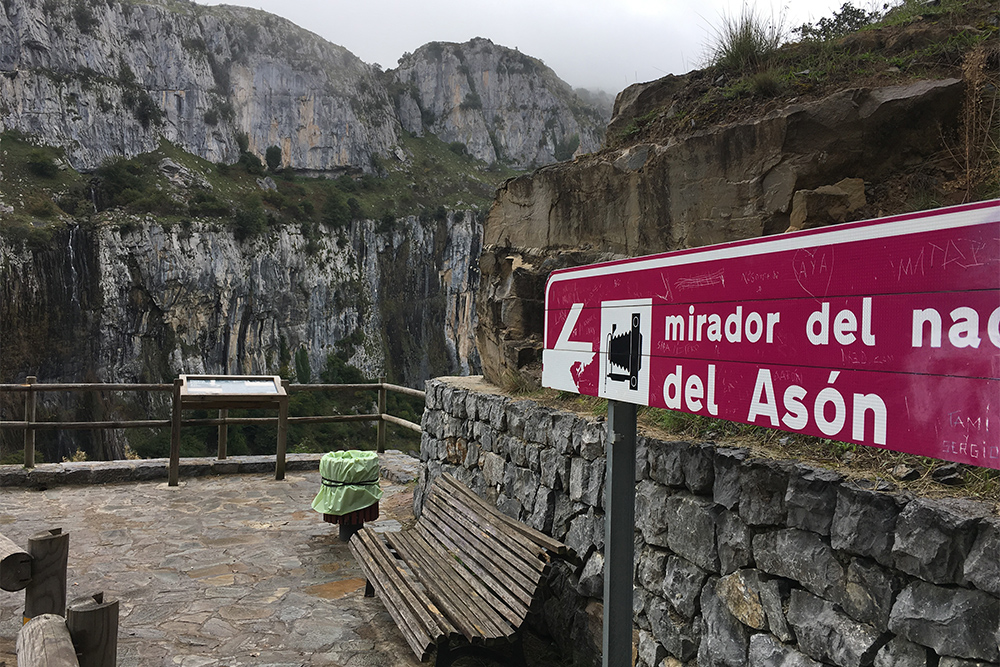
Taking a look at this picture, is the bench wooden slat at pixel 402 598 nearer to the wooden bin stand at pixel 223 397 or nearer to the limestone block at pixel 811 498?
the limestone block at pixel 811 498

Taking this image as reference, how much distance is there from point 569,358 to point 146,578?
3.28 meters

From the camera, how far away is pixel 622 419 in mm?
1803

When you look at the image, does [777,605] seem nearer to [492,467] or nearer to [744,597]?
[744,597]

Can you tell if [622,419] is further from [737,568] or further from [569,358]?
[737,568]

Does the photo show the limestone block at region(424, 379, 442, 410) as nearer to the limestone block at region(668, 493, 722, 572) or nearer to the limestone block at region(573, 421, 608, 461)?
the limestone block at region(573, 421, 608, 461)

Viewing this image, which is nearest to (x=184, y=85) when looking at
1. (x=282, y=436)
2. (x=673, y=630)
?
(x=282, y=436)

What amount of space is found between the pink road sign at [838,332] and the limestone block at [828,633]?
0.65m

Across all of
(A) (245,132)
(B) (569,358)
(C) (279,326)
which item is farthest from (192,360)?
(B) (569,358)

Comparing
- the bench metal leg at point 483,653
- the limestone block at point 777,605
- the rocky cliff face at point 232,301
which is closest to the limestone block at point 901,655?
the limestone block at point 777,605

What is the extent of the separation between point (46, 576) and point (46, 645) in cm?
55

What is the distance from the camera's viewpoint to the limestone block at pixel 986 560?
1285mm

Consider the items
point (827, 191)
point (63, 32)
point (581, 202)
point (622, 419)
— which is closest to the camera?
point (622, 419)

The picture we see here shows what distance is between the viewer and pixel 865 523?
1547 millimetres

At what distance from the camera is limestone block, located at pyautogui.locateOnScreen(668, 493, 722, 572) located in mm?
2049
